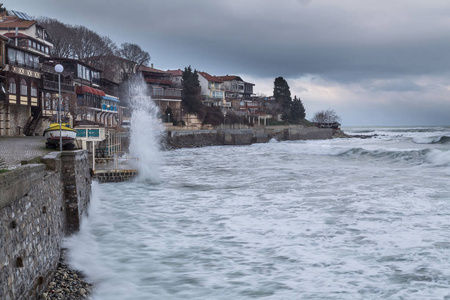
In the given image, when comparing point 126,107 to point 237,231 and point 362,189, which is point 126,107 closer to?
point 362,189

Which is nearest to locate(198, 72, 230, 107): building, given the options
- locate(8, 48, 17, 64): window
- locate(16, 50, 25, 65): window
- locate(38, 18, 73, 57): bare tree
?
locate(38, 18, 73, 57): bare tree

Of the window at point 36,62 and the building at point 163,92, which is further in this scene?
the building at point 163,92

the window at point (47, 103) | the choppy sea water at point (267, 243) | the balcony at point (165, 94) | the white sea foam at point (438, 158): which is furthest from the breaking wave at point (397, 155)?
the balcony at point (165, 94)

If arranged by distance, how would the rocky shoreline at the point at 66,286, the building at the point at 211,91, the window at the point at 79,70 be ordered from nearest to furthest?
the rocky shoreline at the point at 66,286 < the window at the point at 79,70 < the building at the point at 211,91

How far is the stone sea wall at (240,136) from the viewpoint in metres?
61.7

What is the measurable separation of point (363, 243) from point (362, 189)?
933cm

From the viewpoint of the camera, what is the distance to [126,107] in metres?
70.2

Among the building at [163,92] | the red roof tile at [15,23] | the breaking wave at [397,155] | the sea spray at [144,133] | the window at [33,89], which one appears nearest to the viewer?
the sea spray at [144,133]

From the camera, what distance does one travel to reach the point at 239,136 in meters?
74.3

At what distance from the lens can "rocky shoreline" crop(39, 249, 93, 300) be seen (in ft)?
24.4

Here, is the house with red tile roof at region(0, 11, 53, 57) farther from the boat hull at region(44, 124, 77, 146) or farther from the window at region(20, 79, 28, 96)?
the boat hull at region(44, 124, 77, 146)

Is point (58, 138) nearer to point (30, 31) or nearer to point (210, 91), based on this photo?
point (30, 31)

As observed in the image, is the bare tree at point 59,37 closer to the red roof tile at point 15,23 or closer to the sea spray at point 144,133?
the red roof tile at point 15,23

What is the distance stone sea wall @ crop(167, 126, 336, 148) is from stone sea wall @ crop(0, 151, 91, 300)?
46.4 meters
